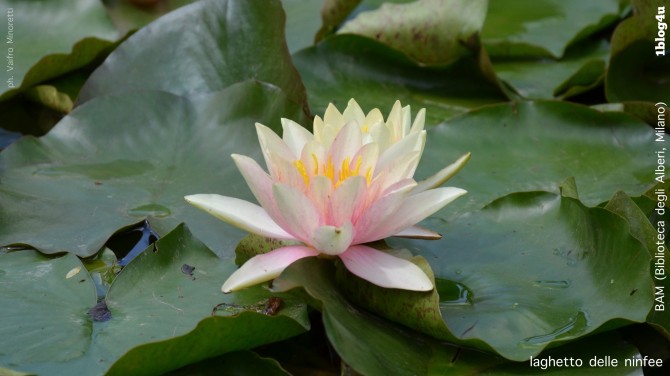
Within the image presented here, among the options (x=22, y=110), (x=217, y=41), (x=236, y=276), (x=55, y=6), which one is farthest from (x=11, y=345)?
(x=55, y=6)

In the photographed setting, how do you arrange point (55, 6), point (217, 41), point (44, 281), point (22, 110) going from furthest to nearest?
point (55, 6)
point (22, 110)
point (217, 41)
point (44, 281)

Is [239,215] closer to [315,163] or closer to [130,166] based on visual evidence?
[315,163]

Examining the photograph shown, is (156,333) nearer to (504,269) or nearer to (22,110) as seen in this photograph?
(504,269)

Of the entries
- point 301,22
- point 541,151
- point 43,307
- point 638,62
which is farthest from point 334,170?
point 301,22

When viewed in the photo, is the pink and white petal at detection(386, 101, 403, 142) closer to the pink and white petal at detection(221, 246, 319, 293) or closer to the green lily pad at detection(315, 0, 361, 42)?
the pink and white petal at detection(221, 246, 319, 293)

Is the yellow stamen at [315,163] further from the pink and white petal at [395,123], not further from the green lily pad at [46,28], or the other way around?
the green lily pad at [46,28]

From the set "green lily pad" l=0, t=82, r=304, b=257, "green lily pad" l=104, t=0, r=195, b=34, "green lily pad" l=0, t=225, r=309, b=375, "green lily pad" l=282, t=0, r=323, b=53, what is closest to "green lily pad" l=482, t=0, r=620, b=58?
"green lily pad" l=282, t=0, r=323, b=53
